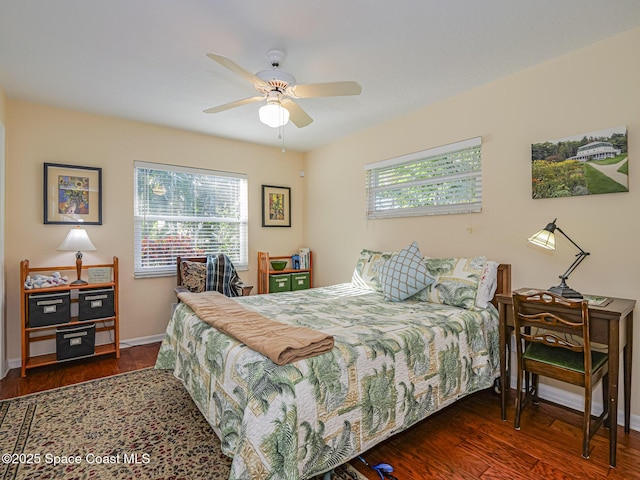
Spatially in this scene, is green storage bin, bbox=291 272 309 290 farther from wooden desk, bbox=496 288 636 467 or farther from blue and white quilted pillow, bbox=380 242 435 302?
wooden desk, bbox=496 288 636 467

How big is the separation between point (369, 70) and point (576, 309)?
7.11ft

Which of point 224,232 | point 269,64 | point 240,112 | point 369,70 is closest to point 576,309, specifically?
Answer: point 369,70

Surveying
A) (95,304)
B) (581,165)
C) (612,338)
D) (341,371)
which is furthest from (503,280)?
(95,304)

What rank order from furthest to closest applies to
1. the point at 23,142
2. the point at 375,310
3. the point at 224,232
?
the point at 224,232
the point at 23,142
the point at 375,310

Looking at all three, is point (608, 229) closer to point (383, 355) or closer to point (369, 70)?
point (383, 355)

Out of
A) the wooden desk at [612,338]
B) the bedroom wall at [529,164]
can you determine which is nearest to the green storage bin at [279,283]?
the bedroom wall at [529,164]

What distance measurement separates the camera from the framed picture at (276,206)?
474 cm

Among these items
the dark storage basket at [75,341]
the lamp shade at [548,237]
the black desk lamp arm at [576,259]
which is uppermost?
the lamp shade at [548,237]

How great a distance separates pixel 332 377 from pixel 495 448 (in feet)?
3.96

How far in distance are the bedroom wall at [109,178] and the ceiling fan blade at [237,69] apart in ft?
7.48

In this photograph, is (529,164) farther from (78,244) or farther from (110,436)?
(78,244)

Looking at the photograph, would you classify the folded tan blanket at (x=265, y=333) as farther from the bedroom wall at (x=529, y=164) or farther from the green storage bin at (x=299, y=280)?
the green storage bin at (x=299, y=280)

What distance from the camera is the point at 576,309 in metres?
1.93

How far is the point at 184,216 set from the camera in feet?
13.7
